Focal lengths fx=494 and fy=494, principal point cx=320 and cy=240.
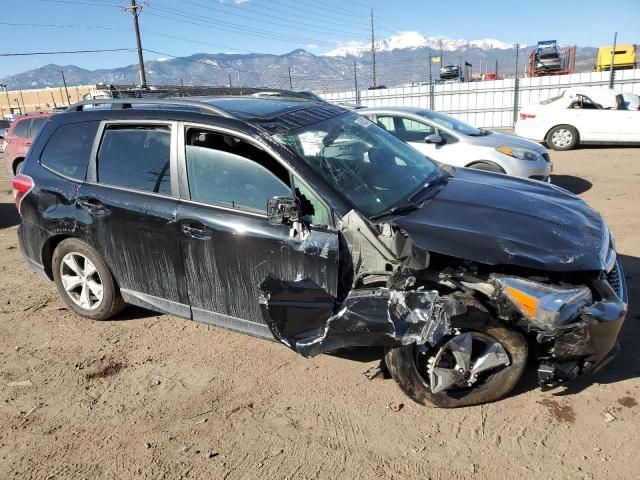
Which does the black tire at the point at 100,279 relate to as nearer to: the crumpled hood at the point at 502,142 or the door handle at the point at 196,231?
the door handle at the point at 196,231

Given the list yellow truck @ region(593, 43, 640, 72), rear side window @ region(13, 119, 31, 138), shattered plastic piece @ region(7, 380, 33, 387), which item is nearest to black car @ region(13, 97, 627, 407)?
shattered plastic piece @ region(7, 380, 33, 387)

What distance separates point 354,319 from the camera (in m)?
2.76

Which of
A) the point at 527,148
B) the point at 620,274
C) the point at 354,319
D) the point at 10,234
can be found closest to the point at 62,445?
the point at 354,319

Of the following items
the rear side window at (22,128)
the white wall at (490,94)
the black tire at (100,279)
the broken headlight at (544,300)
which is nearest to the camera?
the broken headlight at (544,300)

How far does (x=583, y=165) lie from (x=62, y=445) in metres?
11.0

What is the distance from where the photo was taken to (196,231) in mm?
3318

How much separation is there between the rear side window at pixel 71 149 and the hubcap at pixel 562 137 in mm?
11810

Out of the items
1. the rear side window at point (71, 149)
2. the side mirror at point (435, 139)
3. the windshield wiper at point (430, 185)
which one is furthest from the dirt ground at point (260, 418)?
the side mirror at point (435, 139)

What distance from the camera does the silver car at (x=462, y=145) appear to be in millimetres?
7516

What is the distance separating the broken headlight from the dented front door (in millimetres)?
985

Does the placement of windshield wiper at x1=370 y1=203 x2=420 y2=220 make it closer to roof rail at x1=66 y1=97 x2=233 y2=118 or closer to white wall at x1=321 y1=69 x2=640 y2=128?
roof rail at x1=66 y1=97 x2=233 y2=118

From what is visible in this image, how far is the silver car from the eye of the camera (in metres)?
7.52

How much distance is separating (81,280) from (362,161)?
2.57 m

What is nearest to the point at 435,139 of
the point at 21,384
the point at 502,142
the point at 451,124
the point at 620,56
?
the point at 451,124
